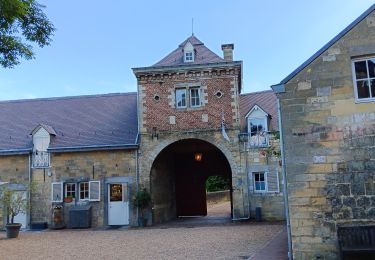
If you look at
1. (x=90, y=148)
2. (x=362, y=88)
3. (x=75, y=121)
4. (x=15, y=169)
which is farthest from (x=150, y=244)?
(x=75, y=121)

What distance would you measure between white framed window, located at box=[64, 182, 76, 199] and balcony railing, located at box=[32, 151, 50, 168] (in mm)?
1424

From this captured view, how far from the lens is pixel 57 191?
19797mm

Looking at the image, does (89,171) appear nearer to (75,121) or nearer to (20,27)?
(75,121)

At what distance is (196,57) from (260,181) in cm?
651

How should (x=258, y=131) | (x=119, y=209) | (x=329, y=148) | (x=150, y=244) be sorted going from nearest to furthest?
(x=329, y=148) < (x=150, y=244) < (x=258, y=131) < (x=119, y=209)

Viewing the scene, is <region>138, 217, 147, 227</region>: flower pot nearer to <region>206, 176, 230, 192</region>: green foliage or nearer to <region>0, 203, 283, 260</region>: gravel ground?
<region>0, 203, 283, 260</region>: gravel ground

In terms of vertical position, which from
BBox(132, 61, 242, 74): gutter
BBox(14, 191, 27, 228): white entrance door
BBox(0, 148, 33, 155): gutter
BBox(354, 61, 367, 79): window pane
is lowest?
BBox(14, 191, 27, 228): white entrance door

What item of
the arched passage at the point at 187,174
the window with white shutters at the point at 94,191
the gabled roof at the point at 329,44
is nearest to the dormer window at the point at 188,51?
the arched passage at the point at 187,174

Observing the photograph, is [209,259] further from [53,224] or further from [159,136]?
[53,224]

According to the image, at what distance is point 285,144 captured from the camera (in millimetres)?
9148

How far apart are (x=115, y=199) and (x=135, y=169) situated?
1620 mm

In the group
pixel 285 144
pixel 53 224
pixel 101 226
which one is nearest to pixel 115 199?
pixel 101 226

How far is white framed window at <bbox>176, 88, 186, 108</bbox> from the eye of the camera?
19.8m

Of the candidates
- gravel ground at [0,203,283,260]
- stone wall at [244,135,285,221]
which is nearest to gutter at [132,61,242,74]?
stone wall at [244,135,285,221]
